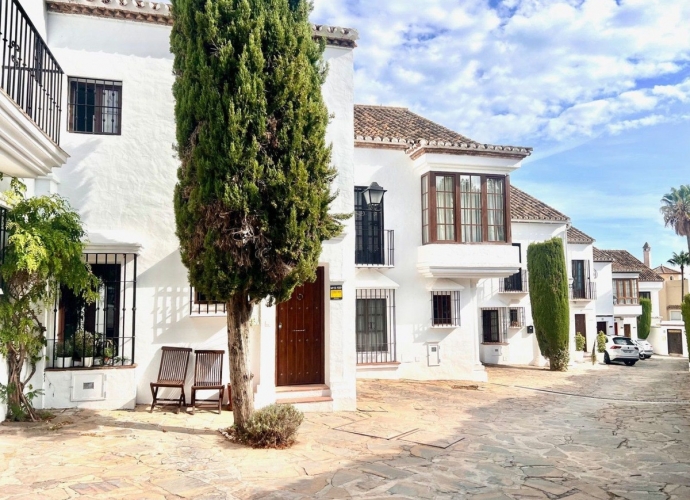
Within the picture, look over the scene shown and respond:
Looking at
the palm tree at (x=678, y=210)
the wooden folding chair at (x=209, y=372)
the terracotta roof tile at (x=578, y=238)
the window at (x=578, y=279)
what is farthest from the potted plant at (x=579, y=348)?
the palm tree at (x=678, y=210)

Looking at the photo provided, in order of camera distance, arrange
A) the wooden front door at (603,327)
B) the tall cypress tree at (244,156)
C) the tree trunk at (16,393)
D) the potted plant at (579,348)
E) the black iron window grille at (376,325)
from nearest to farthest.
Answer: the tall cypress tree at (244,156)
the tree trunk at (16,393)
the black iron window grille at (376,325)
the potted plant at (579,348)
the wooden front door at (603,327)

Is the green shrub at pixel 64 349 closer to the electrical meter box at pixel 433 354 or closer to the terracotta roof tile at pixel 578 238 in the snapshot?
the electrical meter box at pixel 433 354

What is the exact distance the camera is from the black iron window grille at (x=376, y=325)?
44.9 feet

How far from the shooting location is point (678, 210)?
40.3m

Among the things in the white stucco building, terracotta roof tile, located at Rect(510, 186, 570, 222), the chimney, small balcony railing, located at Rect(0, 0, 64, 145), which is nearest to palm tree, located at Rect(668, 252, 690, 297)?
the chimney

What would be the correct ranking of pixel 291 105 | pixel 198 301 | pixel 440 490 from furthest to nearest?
pixel 198 301
pixel 291 105
pixel 440 490

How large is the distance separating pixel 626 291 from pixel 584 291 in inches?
434

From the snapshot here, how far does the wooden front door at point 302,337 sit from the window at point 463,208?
5302mm

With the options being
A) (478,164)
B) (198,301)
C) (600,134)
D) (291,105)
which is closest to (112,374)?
(198,301)

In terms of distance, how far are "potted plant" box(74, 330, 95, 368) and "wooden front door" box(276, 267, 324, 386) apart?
314cm

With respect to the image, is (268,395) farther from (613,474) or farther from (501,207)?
(501,207)

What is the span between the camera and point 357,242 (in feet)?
45.9

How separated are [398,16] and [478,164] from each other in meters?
6.12

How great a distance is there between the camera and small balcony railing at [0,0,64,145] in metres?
6.23
